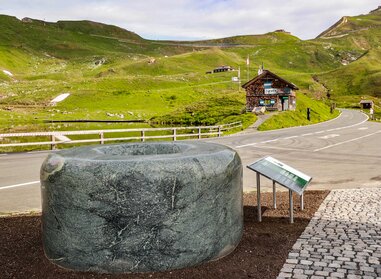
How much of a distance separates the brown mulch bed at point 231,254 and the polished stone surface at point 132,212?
0.50 ft

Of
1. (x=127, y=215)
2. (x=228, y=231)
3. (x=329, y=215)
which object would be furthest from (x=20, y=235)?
(x=329, y=215)

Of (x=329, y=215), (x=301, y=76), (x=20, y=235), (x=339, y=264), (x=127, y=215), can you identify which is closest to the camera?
(x=127, y=215)

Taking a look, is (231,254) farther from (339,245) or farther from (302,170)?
(302,170)

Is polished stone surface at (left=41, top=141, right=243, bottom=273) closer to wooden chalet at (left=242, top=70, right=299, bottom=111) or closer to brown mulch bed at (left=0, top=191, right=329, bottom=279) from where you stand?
brown mulch bed at (left=0, top=191, right=329, bottom=279)

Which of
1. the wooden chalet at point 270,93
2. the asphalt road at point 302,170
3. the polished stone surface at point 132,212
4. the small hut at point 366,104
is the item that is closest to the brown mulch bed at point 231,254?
the polished stone surface at point 132,212

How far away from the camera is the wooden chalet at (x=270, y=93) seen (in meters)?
63.8

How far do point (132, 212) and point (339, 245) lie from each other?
3.33 metres

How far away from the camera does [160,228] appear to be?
5.08 m

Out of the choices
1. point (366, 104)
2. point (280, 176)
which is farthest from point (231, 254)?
point (366, 104)

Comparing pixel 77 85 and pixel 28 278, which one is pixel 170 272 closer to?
pixel 28 278

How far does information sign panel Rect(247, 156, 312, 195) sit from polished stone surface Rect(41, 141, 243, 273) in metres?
1.79

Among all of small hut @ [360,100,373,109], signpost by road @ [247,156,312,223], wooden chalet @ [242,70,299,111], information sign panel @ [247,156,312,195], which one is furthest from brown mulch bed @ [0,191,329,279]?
small hut @ [360,100,373,109]

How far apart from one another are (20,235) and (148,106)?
84.1m

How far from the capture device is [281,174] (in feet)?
24.0
